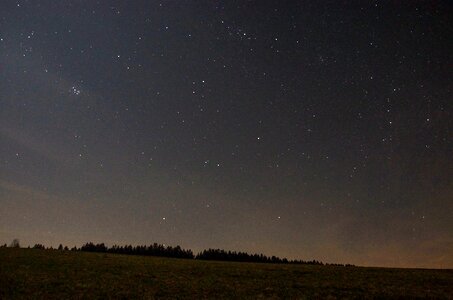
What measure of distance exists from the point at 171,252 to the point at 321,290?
104m

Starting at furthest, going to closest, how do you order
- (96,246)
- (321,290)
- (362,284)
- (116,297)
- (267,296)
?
(96,246) → (362,284) → (321,290) → (267,296) → (116,297)

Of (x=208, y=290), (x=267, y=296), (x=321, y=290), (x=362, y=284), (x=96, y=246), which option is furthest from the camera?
(x=96, y=246)

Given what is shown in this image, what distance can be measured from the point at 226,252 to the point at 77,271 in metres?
93.4

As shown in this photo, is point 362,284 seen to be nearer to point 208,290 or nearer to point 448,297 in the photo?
point 448,297

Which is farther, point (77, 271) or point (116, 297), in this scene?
point (77, 271)

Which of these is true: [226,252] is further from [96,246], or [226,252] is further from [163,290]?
[163,290]

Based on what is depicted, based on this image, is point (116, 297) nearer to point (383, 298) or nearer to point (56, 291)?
point (56, 291)

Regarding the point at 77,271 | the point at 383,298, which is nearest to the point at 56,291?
the point at 77,271

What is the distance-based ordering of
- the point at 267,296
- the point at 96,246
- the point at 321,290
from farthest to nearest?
1. the point at 96,246
2. the point at 321,290
3. the point at 267,296

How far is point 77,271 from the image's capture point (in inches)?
1323

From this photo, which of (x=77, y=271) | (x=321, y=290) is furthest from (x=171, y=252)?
(x=321, y=290)

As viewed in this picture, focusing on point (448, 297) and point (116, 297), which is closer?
point (116, 297)

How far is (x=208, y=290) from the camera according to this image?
25.9 m

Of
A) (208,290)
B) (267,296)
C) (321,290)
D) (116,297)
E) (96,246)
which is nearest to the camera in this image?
(116,297)
